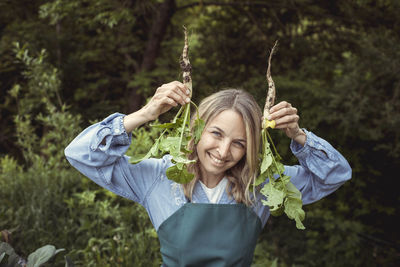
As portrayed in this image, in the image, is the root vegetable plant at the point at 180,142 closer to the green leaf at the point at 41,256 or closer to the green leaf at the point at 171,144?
the green leaf at the point at 171,144

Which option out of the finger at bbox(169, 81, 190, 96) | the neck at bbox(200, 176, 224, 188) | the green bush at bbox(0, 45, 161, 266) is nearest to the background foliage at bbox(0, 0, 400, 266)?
the green bush at bbox(0, 45, 161, 266)

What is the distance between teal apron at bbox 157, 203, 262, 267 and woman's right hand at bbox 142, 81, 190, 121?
0.41 meters

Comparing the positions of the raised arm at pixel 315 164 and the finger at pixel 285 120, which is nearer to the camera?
the finger at pixel 285 120

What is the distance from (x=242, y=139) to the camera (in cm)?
157

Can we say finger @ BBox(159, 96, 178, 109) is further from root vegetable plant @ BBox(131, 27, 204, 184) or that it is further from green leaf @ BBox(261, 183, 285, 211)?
green leaf @ BBox(261, 183, 285, 211)

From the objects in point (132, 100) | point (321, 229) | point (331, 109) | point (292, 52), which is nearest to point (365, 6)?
point (292, 52)

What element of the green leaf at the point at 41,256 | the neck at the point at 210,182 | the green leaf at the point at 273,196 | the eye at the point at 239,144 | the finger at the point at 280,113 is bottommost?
the green leaf at the point at 41,256

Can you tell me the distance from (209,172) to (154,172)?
0.23m

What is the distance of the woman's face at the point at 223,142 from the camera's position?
5.07ft

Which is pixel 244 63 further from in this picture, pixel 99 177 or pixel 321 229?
pixel 99 177

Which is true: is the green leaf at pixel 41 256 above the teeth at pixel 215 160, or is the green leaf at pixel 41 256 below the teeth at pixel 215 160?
below

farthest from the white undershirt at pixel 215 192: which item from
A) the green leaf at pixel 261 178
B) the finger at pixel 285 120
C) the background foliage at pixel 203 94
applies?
the background foliage at pixel 203 94

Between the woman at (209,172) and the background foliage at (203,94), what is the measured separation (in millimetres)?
534

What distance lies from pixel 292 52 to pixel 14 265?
13.7 ft
